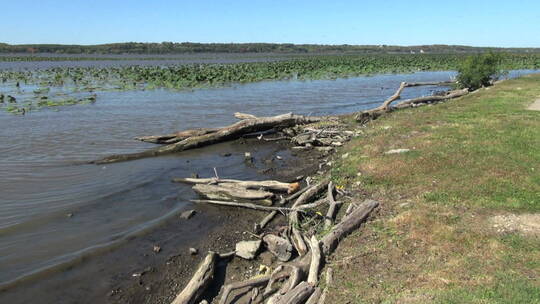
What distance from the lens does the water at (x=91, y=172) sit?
33.1 ft

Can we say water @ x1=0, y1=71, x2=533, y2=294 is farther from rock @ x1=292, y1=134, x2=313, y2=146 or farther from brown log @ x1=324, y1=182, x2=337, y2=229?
brown log @ x1=324, y1=182, x2=337, y2=229

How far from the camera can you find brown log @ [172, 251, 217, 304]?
7.36 m

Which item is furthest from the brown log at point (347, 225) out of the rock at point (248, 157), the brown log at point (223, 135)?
the brown log at point (223, 135)

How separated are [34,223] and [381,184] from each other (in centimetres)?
966

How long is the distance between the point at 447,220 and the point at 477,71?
3003 cm

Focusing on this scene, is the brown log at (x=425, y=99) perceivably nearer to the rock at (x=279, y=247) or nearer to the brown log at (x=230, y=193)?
the brown log at (x=230, y=193)

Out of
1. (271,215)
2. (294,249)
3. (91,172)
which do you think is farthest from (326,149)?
(91,172)

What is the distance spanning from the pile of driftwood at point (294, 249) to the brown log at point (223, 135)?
248 inches

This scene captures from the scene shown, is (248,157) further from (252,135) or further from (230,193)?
(230,193)

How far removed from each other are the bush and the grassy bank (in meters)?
20.0

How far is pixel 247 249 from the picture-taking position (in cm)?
896

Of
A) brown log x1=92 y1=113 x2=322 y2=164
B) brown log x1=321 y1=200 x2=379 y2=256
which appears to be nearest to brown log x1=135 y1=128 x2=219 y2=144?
brown log x1=92 y1=113 x2=322 y2=164

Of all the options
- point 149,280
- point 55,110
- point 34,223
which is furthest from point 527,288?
point 55,110

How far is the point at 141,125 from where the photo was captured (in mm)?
23484
